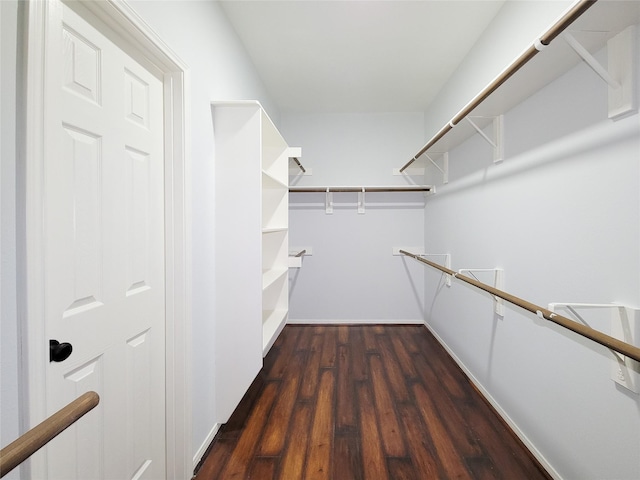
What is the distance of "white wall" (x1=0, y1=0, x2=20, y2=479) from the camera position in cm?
63

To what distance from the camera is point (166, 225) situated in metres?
1.27

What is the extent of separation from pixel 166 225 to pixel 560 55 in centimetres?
180

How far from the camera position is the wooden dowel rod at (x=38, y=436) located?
0.44m

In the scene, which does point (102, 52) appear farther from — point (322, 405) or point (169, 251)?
point (322, 405)

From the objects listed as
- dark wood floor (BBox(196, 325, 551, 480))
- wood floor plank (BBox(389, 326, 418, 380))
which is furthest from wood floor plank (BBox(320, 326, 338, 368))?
wood floor plank (BBox(389, 326, 418, 380))

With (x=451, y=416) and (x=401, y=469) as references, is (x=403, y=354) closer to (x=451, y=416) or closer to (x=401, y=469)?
(x=451, y=416)

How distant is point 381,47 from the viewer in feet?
6.82

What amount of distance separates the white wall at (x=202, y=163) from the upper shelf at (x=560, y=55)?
137 centimetres

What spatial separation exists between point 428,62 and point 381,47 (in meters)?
0.47

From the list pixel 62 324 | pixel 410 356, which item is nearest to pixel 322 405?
pixel 410 356

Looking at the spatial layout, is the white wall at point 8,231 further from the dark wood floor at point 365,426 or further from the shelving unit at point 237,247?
the dark wood floor at point 365,426

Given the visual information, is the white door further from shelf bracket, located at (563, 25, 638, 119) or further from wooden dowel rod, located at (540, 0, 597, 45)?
shelf bracket, located at (563, 25, 638, 119)

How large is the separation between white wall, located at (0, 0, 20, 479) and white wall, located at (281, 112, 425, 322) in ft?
8.98

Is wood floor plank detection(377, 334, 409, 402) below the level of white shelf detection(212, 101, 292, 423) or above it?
below
